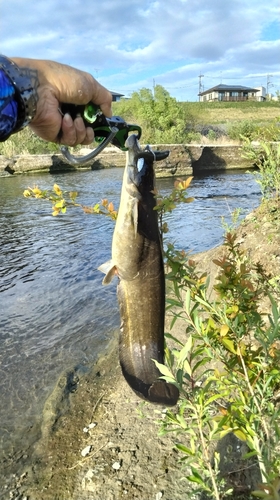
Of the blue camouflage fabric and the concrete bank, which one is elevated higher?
the blue camouflage fabric

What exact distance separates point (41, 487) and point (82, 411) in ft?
3.26

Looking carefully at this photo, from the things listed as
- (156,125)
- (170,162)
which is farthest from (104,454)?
(156,125)

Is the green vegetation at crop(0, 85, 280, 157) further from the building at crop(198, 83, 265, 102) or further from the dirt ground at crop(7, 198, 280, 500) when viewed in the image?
the building at crop(198, 83, 265, 102)

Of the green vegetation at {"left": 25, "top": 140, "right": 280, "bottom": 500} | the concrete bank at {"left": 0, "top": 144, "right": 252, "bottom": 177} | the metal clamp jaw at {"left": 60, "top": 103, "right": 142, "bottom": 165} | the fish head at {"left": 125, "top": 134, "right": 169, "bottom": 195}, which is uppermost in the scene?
the metal clamp jaw at {"left": 60, "top": 103, "right": 142, "bottom": 165}

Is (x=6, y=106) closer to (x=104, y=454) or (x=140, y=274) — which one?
(x=140, y=274)

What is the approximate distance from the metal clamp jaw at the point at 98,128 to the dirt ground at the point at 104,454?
1.87 meters

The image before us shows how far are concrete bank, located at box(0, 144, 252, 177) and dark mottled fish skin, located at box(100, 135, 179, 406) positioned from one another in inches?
936

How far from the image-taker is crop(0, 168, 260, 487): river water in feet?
16.3

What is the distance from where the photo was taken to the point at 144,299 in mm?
2703

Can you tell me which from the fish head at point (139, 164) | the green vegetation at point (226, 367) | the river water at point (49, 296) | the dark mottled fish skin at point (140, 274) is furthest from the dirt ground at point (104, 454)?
the fish head at point (139, 164)

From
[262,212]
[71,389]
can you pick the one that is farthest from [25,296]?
[262,212]

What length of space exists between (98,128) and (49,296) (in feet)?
18.6

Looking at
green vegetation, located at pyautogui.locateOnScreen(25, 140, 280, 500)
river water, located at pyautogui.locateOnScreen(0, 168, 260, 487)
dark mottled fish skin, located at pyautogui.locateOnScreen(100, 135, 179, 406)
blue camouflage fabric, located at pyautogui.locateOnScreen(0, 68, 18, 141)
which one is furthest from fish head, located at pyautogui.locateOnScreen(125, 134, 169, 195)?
blue camouflage fabric, located at pyautogui.locateOnScreen(0, 68, 18, 141)

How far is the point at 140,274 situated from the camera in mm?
2738
